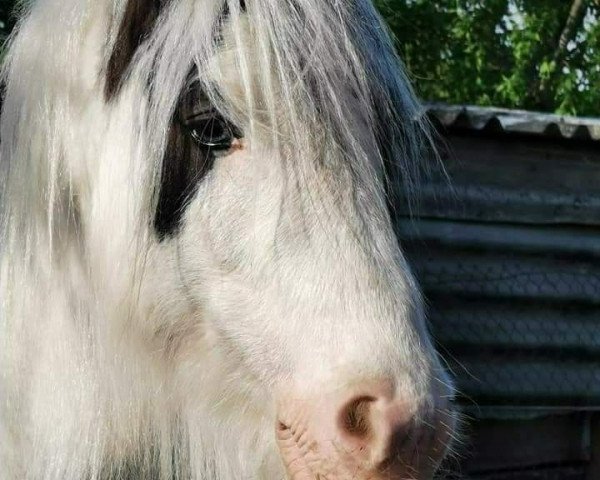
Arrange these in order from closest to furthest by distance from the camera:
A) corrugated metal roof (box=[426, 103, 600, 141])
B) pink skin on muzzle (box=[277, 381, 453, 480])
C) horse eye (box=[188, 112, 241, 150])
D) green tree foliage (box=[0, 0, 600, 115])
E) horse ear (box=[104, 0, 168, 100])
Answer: pink skin on muzzle (box=[277, 381, 453, 480])
horse eye (box=[188, 112, 241, 150])
horse ear (box=[104, 0, 168, 100])
corrugated metal roof (box=[426, 103, 600, 141])
green tree foliage (box=[0, 0, 600, 115])

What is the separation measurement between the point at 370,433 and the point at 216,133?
0.73 metres

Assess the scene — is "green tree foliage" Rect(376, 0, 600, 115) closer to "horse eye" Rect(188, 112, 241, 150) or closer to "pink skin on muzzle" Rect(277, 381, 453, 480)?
"horse eye" Rect(188, 112, 241, 150)

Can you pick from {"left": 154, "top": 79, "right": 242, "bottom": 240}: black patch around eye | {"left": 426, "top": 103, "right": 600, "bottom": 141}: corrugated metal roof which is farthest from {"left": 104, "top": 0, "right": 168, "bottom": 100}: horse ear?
{"left": 426, "top": 103, "right": 600, "bottom": 141}: corrugated metal roof

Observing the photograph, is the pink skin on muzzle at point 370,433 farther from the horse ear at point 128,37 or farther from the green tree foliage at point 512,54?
the green tree foliage at point 512,54

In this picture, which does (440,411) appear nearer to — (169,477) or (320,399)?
(320,399)

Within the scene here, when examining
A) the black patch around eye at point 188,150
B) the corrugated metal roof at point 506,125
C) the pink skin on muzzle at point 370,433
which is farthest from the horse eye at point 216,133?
the corrugated metal roof at point 506,125

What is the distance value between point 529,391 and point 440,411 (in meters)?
2.49

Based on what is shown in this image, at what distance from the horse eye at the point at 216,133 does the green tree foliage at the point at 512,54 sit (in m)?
8.41

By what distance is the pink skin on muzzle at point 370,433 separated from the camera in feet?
5.27

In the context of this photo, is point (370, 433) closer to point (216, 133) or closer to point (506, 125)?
point (216, 133)

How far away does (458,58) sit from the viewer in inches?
444

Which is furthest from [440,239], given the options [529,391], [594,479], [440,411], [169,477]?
[440,411]

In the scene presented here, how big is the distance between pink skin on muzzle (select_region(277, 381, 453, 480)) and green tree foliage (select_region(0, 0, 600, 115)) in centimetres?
876

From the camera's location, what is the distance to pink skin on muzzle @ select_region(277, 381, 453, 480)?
161 cm
